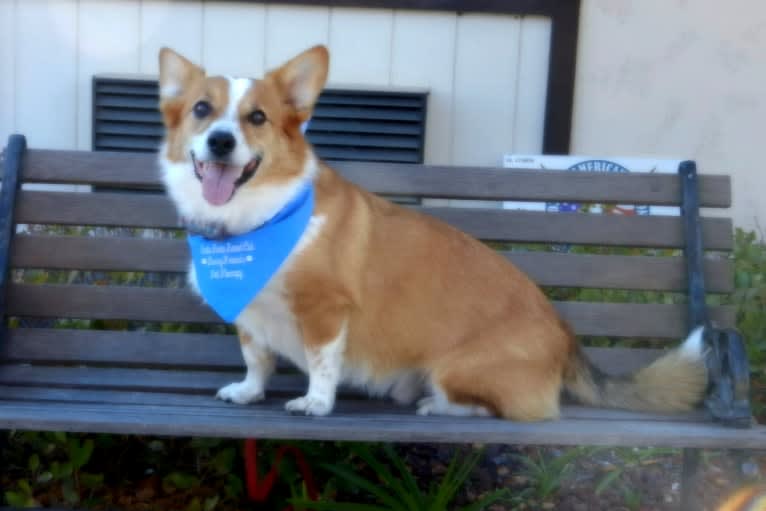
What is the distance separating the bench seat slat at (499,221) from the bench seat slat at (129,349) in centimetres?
34

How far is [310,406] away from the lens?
8.53 feet

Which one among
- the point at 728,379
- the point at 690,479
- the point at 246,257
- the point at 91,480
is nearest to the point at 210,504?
the point at 91,480

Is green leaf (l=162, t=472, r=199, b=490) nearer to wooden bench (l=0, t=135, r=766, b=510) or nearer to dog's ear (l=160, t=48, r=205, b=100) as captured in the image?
wooden bench (l=0, t=135, r=766, b=510)

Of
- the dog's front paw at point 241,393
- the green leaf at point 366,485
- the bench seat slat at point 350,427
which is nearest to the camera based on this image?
the bench seat slat at point 350,427

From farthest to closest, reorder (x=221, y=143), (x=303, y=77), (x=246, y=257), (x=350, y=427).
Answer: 1. (x=303, y=77)
2. (x=246, y=257)
3. (x=221, y=143)
4. (x=350, y=427)

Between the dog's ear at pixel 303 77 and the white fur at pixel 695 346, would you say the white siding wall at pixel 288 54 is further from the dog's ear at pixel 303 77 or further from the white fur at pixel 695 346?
the white fur at pixel 695 346

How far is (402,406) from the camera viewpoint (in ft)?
9.32

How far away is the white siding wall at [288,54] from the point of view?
4547 mm

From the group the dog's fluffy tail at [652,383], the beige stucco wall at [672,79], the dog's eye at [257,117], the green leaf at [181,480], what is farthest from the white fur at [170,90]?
the beige stucco wall at [672,79]

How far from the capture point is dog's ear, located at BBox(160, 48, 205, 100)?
275cm

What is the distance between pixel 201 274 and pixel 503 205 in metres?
1.77

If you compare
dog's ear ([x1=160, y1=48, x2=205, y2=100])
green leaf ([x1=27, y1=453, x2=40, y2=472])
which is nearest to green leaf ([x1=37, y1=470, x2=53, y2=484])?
green leaf ([x1=27, y1=453, x2=40, y2=472])

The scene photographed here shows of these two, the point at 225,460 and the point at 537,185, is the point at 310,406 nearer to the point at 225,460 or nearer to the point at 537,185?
the point at 225,460

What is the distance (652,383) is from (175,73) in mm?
1543
